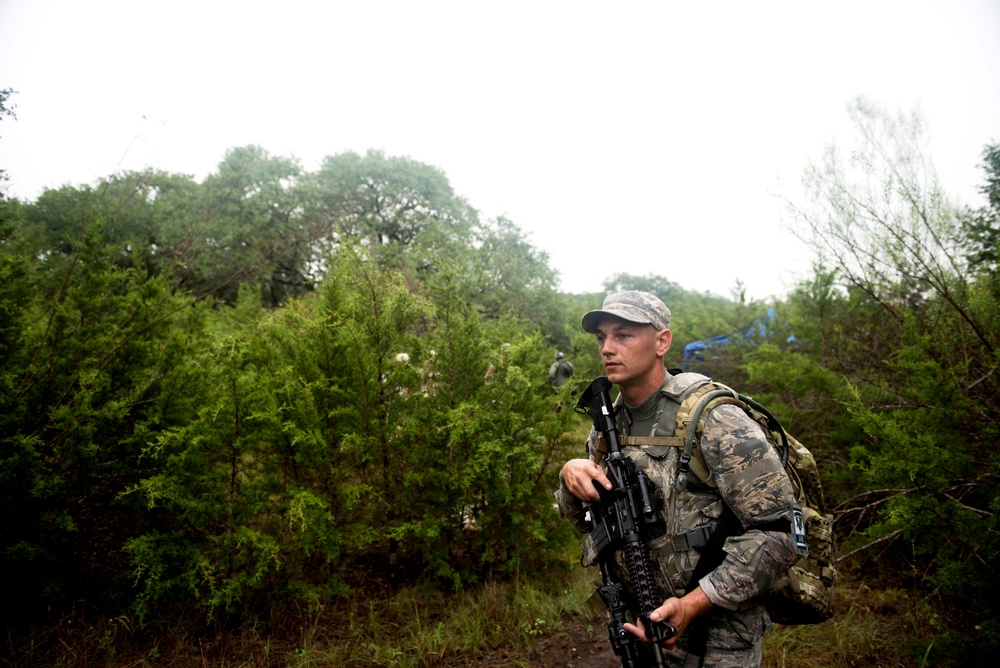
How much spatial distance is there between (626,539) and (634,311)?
3.20 feet

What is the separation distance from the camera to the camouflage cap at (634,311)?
212 cm

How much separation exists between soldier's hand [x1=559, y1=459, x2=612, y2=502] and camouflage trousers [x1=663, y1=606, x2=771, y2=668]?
1.99ft

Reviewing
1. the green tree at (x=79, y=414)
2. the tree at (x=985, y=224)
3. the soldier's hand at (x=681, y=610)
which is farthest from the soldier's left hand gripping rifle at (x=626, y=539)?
the tree at (x=985, y=224)

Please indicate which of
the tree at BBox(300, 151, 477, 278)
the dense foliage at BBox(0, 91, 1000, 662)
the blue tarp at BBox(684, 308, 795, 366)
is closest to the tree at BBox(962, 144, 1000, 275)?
the dense foliage at BBox(0, 91, 1000, 662)

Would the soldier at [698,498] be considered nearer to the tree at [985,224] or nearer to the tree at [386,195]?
the tree at [985,224]

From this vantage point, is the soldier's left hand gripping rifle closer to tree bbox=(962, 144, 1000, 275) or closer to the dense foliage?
the dense foliage

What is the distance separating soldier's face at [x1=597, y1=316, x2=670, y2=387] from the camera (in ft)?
6.93

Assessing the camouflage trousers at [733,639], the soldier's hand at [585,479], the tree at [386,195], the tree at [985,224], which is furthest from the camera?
the tree at [386,195]

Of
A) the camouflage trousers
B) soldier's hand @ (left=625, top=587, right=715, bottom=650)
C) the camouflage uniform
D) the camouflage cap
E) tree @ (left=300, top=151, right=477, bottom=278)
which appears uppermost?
tree @ (left=300, top=151, right=477, bottom=278)

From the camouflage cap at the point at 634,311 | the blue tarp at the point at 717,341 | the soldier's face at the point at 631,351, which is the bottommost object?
the soldier's face at the point at 631,351

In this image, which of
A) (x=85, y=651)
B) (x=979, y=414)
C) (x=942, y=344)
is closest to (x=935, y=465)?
(x=979, y=414)

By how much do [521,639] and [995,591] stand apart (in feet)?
10.1

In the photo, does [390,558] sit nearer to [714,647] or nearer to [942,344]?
[714,647]

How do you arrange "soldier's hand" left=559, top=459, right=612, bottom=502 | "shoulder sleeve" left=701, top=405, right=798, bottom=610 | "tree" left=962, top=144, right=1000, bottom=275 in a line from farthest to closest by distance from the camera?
1. "tree" left=962, top=144, right=1000, bottom=275
2. "soldier's hand" left=559, top=459, right=612, bottom=502
3. "shoulder sleeve" left=701, top=405, right=798, bottom=610
